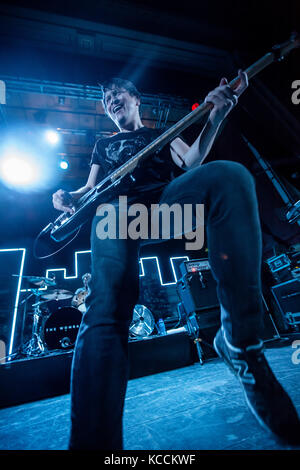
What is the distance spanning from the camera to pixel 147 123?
18.3ft

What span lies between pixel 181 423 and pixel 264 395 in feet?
1.80

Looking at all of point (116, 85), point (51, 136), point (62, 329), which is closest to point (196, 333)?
point (62, 329)

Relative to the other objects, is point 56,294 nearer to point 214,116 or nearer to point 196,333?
point 196,333

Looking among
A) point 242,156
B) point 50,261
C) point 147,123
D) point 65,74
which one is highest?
point 147,123

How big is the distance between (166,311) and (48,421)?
486 cm

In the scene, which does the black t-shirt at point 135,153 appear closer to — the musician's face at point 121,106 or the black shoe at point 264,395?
the musician's face at point 121,106

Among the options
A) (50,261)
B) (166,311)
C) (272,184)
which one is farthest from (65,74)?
(166,311)

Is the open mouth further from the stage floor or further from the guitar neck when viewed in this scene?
the stage floor

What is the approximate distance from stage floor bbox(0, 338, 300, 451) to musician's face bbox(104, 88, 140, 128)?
1.82 metres

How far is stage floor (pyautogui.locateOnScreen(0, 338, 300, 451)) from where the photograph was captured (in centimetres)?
75

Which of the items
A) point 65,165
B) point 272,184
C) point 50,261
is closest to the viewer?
point 272,184

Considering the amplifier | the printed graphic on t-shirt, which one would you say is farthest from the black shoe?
the amplifier

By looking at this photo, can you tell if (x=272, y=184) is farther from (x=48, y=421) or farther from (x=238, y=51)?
(x=48, y=421)

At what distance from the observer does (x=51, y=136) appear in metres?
5.06
